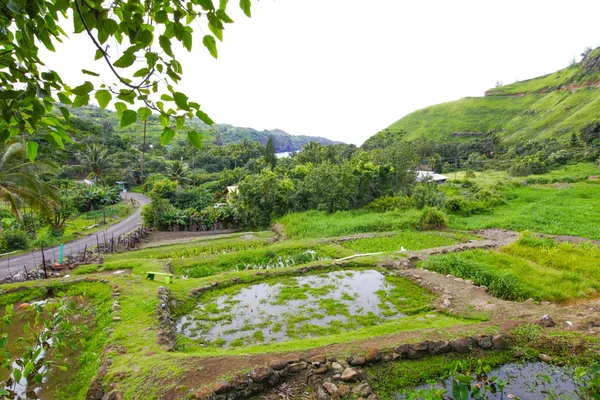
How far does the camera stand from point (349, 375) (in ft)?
14.1

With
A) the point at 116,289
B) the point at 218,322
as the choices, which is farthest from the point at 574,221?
the point at 116,289

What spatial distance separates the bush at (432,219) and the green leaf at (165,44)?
17.4 m

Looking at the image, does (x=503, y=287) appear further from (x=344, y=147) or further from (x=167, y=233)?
(x=344, y=147)

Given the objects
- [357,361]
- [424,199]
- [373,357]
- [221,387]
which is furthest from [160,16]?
[424,199]

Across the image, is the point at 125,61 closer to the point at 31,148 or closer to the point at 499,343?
the point at 31,148

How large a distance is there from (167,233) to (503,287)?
852 inches

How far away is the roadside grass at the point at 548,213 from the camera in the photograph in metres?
15.2

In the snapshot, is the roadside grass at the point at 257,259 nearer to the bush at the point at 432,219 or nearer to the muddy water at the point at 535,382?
the bush at the point at 432,219

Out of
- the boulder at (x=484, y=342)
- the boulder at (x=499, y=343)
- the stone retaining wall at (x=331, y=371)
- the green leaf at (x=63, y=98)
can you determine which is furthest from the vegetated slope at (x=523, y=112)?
the green leaf at (x=63, y=98)

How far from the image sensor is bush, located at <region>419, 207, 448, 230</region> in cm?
1677

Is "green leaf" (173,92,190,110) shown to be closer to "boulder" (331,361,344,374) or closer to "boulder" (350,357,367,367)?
"boulder" (331,361,344,374)

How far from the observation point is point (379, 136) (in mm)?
66625

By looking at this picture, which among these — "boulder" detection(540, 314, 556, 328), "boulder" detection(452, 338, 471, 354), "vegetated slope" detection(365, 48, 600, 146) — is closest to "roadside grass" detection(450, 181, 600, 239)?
"boulder" detection(540, 314, 556, 328)

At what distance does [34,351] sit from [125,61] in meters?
2.29
